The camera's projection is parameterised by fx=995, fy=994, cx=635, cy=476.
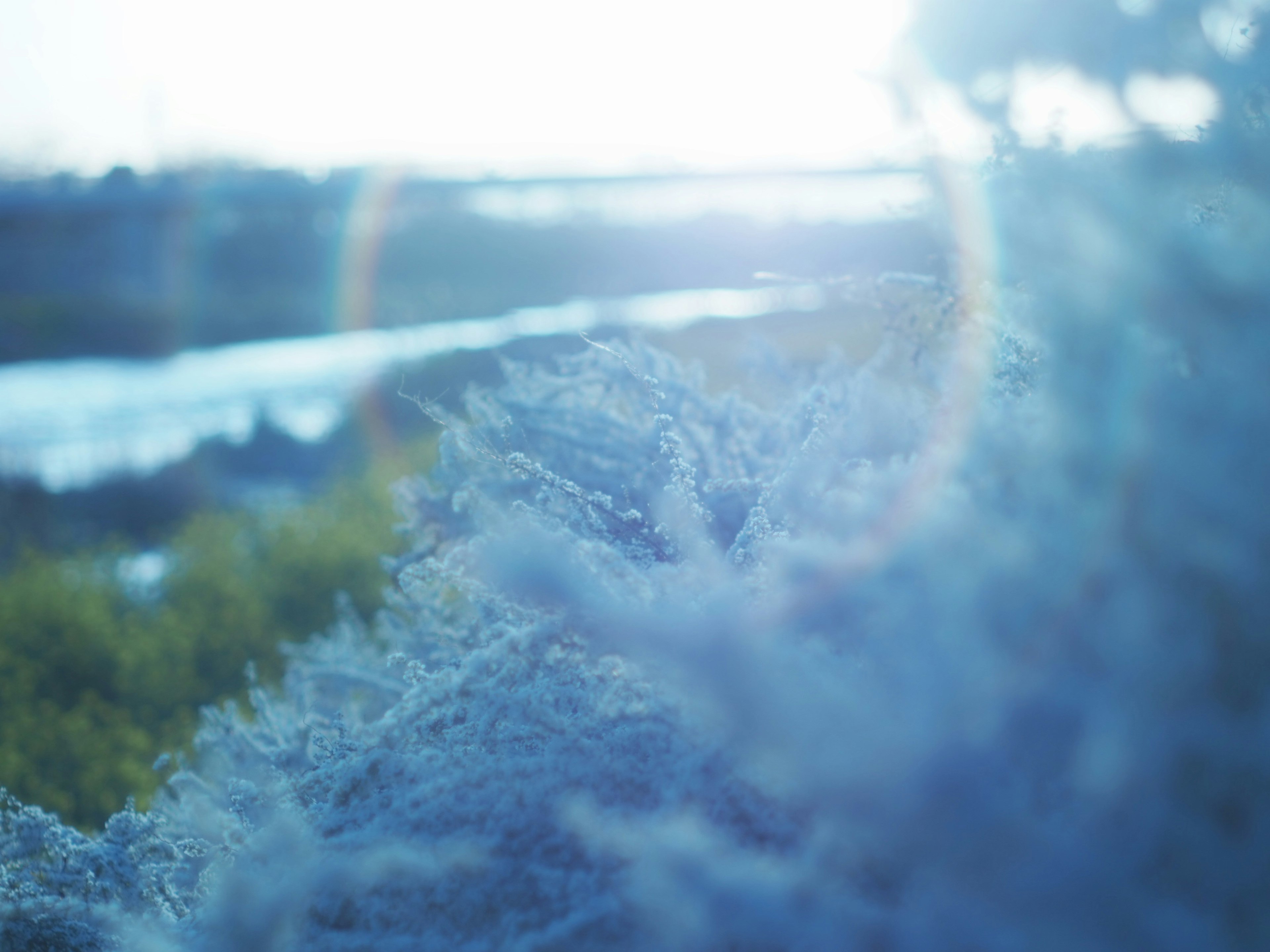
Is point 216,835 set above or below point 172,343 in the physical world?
below

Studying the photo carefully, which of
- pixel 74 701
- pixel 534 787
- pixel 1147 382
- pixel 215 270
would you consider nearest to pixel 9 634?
pixel 74 701

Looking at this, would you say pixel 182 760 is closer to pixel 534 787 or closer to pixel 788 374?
pixel 534 787

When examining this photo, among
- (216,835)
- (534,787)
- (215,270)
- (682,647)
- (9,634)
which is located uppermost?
(215,270)

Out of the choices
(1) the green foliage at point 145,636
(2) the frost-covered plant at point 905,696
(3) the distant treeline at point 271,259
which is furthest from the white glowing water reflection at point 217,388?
(2) the frost-covered plant at point 905,696

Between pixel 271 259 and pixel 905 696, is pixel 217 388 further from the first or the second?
pixel 905 696

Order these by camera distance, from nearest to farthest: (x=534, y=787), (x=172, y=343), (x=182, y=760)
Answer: (x=534, y=787) < (x=182, y=760) < (x=172, y=343)

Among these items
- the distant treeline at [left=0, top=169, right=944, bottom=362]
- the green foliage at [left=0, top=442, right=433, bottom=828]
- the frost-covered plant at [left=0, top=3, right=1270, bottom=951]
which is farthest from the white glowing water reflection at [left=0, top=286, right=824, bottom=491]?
the frost-covered plant at [left=0, top=3, right=1270, bottom=951]

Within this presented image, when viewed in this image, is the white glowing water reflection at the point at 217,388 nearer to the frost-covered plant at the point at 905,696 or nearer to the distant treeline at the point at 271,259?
the distant treeline at the point at 271,259
